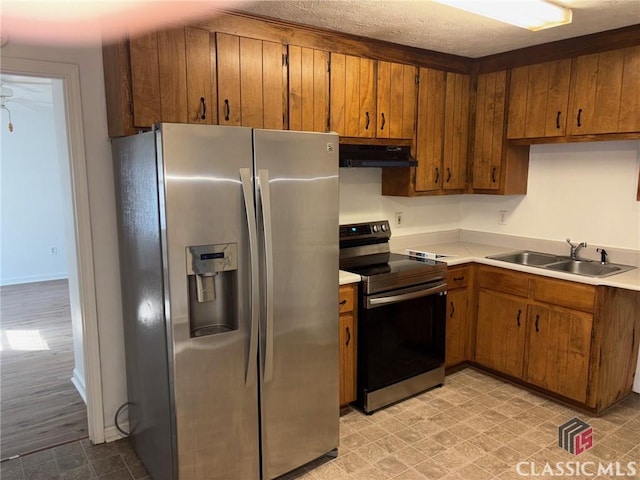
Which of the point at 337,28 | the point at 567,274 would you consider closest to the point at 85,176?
the point at 337,28

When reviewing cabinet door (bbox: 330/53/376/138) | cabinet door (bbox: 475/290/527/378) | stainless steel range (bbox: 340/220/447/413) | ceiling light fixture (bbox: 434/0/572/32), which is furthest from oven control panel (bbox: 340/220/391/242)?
ceiling light fixture (bbox: 434/0/572/32)

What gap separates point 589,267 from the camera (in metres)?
3.32

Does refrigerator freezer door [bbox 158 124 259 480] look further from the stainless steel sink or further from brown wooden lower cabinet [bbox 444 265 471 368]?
the stainless steel sink

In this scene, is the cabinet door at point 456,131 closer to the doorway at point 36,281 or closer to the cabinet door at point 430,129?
the cabinet door at point 430,129

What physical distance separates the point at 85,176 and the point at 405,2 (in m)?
1.93

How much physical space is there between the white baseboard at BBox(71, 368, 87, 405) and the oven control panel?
211 centimetres

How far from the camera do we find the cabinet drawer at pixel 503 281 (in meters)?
3.21

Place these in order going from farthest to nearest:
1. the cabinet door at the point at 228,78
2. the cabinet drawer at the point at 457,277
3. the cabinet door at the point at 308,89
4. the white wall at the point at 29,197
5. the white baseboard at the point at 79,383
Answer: the white wall at the point at 29,197 < the cabinet drawer at the point at 457,277 < the white baseboard at the point at 79,383 < the cabinet door at the point at 308,89 < the cabinet door at the point at 228,78

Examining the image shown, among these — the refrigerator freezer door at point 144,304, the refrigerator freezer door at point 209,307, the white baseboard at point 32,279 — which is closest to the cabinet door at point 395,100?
the refrigerator freezer door at point 209,307

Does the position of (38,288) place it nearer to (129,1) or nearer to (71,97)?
(71,97)

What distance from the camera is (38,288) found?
21.2ft

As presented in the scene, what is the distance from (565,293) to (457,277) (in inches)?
28.5

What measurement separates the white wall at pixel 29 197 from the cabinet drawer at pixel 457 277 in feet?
18.4

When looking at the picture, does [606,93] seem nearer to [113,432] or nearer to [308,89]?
[308,89]
